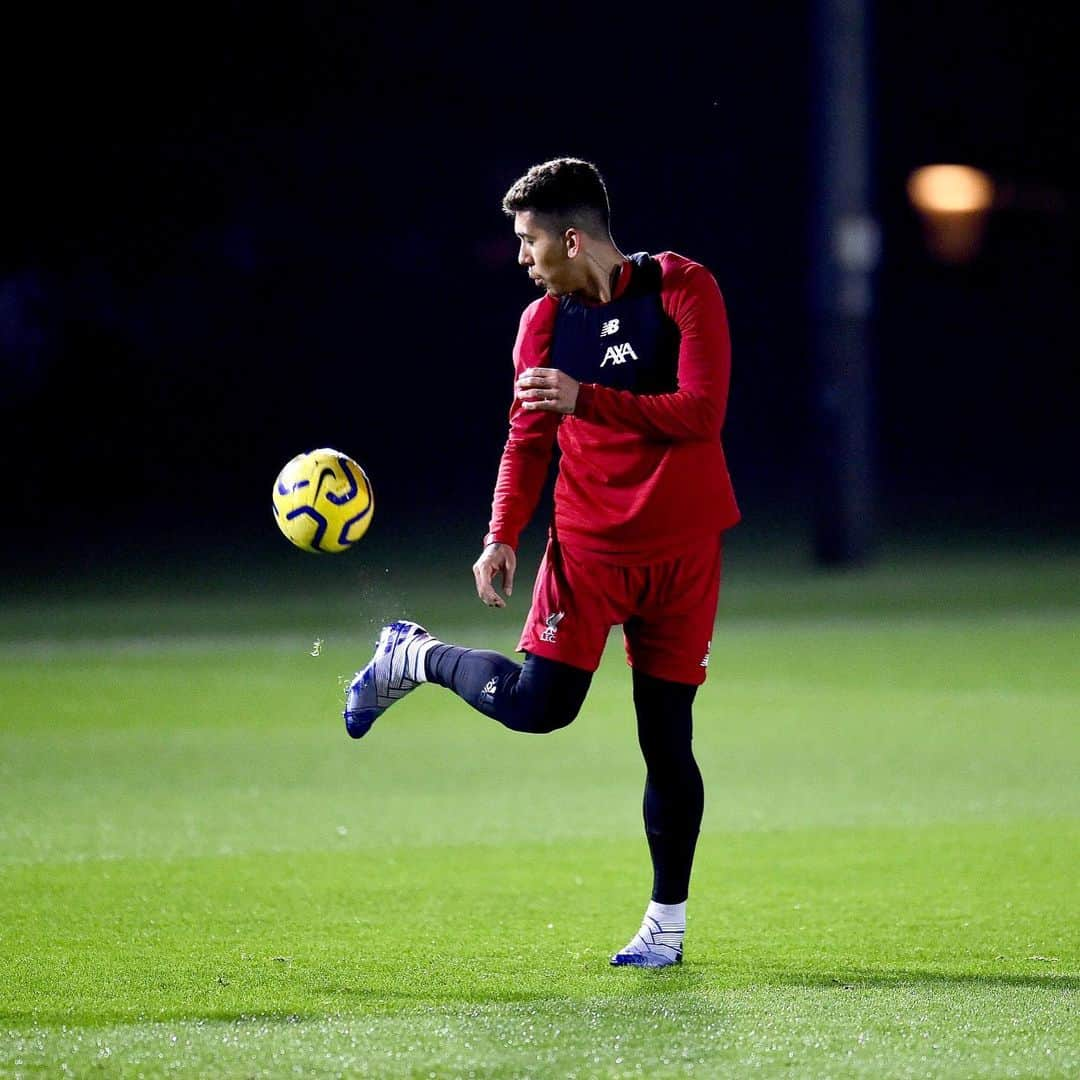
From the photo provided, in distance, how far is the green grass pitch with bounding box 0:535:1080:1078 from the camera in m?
4.75

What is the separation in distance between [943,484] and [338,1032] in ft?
70.7

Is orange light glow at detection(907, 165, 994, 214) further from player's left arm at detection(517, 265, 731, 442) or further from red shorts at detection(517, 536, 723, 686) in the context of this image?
red shorts at detection(517, 536, 723, 686)

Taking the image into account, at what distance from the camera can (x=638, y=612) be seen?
5547 mm

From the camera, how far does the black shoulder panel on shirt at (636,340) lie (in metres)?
5.55

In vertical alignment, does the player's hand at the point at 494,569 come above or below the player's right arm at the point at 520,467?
below

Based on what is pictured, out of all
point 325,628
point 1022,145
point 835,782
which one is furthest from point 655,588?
point 1022,145

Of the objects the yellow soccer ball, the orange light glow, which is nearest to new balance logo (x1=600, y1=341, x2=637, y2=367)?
the yellow soccer ball

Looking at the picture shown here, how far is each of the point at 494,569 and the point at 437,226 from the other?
22.7 meters

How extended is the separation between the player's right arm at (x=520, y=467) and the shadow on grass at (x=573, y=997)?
1.11 metres

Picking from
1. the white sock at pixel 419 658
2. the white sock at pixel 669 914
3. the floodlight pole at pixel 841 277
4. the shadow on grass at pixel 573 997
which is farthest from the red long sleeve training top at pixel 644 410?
the floodlight pole at pixel 841 277

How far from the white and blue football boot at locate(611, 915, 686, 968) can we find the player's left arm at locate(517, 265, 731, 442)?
1345 mm

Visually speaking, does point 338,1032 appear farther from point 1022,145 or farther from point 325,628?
point 1022,145

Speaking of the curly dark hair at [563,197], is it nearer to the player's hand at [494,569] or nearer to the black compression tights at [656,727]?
the player's hand at [494,569]

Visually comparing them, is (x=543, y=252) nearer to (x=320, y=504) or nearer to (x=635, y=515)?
(x=635, y=515)
